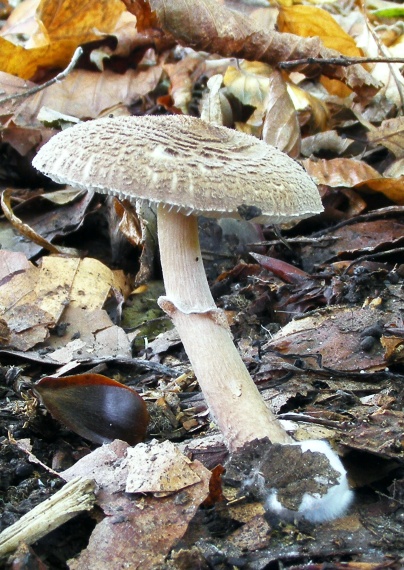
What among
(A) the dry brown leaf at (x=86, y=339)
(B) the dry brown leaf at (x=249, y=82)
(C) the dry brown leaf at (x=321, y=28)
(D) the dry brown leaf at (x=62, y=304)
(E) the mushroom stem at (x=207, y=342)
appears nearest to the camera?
(E) the mushroom stem at (x=207, y=342)

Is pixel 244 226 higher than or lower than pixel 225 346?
lower

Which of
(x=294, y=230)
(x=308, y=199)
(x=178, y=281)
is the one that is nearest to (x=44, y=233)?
(x=294, y=230)

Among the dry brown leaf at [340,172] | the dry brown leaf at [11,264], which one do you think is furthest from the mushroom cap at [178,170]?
the dry brown leaf at [340,172]

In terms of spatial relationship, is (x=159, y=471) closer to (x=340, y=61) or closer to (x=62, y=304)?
(x=62, y=304)

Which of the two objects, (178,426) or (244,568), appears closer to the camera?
(244,568)

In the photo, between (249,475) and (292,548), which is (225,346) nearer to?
(249,475)

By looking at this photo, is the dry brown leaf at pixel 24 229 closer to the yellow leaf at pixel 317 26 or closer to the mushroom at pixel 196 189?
the mushroom at pixel 196 189

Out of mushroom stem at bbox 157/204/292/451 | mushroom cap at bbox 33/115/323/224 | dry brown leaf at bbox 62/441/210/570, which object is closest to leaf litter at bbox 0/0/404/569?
dry brown leaf at bbox 62/441/210/570

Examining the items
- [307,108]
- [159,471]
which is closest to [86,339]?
[159,471]
